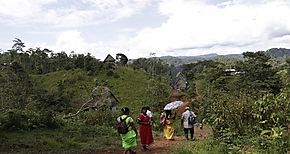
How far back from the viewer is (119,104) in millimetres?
41094

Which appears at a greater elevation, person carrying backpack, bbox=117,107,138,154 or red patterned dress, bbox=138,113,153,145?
person carrying backpack, bbox=117,107,138,154

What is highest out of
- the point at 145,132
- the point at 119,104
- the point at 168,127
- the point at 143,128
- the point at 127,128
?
the point at 127,128

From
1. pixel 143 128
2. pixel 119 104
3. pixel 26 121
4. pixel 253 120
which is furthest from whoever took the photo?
pixel 119 104

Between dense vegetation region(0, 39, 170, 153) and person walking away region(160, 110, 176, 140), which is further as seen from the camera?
person walking away region(160, 110, 176, 140)

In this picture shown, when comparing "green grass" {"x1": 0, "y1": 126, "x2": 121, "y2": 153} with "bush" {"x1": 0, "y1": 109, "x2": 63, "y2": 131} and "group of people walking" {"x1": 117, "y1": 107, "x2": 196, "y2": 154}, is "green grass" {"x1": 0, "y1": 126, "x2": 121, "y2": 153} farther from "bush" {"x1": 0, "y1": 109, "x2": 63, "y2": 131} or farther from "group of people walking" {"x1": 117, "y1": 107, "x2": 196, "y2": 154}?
"group of people walking" {"x1": 117, "y1": 107, "x2": 196, "y2": 154}

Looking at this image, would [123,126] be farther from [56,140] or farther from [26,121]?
[26,121]

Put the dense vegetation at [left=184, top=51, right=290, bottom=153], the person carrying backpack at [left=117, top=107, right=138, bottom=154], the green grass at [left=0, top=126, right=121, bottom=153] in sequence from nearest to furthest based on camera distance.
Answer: the dense vegetation at [left=184, top=51, right=290, bottom=153] < the person carrying backpack at [left=117, top=107, right=138, bottom=154] < the green grass at [left=0, top=126, right=121, bottom=153]

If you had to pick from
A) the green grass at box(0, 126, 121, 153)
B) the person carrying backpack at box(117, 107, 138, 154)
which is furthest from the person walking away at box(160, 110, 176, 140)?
the person carrying backpack at box(117, 107, 138, 154)

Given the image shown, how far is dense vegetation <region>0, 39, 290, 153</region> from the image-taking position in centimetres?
888

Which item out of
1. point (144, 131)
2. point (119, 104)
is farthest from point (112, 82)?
point (144, 131)

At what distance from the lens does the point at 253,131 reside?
10.4 m

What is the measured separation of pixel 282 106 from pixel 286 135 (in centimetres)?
123

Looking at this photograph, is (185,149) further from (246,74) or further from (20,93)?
(246,74)

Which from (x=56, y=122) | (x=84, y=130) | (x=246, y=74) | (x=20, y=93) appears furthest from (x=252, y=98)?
(x=246, y=74)
